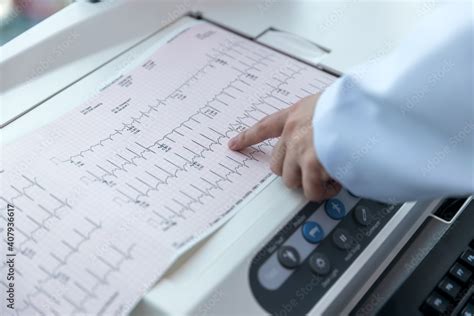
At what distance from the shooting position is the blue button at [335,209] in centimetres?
60

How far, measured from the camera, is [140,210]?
1.88 ft

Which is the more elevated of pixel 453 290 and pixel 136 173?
pixel 453 290

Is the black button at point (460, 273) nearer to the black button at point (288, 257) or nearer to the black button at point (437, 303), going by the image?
the black button at point (437, 303)

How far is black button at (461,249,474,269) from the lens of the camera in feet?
2.06

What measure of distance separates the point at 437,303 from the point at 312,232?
0.15 m

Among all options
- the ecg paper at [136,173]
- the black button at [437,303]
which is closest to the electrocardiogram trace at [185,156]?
the ecg paper at [136,173]

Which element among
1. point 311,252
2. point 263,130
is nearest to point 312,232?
point 311,252

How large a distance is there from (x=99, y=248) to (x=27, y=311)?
84mm

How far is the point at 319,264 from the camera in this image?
0.57 metres

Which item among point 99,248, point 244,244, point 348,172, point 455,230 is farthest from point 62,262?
point 455,230

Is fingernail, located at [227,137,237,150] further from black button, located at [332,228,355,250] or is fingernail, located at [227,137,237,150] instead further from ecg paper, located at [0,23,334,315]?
black button, located at [332,228,355,250]

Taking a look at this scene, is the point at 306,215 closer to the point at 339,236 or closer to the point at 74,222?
the point at 339,236

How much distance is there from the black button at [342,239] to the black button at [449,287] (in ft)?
0.36

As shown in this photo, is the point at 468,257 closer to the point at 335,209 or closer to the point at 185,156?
the point at 335,209
